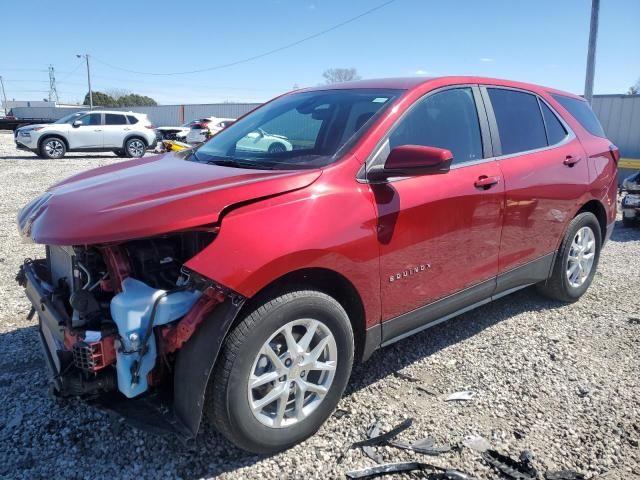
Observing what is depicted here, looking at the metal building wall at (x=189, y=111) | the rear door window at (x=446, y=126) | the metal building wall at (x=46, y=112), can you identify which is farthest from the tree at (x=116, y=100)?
the rear door window at (x=446, y=126)

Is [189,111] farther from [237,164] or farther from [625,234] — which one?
[237,164]

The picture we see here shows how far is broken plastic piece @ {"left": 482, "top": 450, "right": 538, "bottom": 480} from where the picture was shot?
243 centimetres

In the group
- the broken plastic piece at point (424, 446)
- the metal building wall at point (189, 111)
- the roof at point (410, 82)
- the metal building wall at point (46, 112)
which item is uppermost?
the metal building wall at point (46, 112)

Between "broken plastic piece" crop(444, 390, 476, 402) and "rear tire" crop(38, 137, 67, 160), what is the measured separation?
18.4 metres

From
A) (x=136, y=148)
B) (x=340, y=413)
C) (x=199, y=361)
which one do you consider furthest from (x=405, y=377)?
(x=136, y=148)

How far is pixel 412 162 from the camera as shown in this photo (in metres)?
2.63

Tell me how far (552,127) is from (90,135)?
17842 mm

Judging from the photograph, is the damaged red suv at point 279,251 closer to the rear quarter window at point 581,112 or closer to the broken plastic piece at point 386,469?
the broken plastic piece at point 386,469

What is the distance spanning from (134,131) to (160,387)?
729 inches

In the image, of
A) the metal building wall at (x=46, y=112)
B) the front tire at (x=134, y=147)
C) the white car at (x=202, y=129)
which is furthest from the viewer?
the metal building wall at (x=46, y=112)

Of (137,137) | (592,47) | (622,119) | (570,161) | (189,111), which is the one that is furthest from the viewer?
(189,111)

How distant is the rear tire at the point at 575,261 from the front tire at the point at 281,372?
2.50 m

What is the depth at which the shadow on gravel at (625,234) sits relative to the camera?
801cm

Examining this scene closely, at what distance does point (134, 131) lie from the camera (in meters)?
19.2
